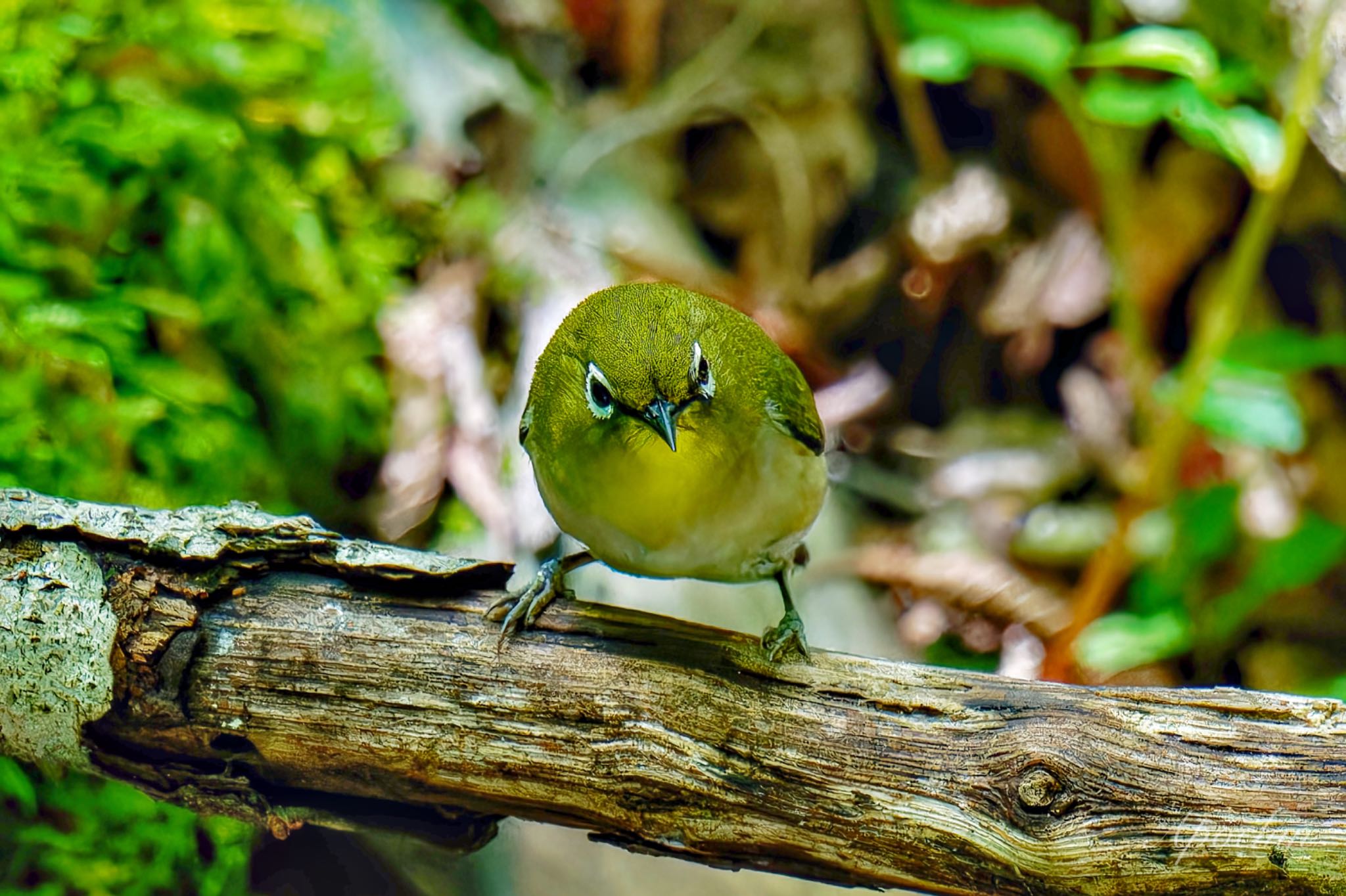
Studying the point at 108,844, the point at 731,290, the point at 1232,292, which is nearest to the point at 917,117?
the point at 731,290

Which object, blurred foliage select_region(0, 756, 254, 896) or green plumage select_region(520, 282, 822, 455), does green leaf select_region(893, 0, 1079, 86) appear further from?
blurred foliage select_region(0, 756, 254, 896)

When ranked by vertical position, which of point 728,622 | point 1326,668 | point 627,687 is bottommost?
point 627,687

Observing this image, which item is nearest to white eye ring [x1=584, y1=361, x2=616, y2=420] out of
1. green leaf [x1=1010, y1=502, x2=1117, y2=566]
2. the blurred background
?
the blurred background

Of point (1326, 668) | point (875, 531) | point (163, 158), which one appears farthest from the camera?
point (875, 531)

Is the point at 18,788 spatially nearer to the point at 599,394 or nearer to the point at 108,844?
the point at 108,844

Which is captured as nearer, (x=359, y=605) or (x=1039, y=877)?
(x=1039, y=877)

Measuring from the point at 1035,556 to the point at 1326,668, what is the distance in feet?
4.83

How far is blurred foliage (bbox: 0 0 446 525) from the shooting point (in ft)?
12.1

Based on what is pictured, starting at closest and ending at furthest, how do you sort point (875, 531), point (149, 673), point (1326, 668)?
point (149, 673) → point (1326, 668) → point (875, 531)

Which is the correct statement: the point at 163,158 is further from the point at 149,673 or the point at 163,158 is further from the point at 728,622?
the point at 728,622

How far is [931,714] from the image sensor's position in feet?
9.03

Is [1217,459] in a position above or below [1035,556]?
above

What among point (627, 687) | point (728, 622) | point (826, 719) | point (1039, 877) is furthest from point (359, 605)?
point (728, 622)

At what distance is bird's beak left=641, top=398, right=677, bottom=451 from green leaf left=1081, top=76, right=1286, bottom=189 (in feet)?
8.57
